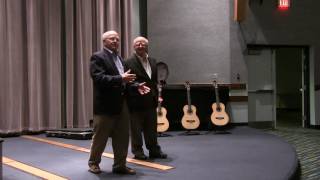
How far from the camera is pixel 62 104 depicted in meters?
7.22

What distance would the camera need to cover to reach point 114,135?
382 centimetres

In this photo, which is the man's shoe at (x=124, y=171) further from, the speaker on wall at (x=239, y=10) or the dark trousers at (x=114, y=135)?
the speaker on wall at (x=239, y=10)

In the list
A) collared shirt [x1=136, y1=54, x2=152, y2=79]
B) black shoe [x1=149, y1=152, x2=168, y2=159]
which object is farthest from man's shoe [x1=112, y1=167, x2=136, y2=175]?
collared shirt [x1=136, y1=54, x2=152, y2=79]

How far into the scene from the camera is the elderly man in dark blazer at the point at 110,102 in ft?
11.9

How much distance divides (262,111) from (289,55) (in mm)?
5366

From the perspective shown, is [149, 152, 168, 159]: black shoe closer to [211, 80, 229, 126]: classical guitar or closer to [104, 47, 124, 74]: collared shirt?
[104, 47, 124, 74]: collared shirt

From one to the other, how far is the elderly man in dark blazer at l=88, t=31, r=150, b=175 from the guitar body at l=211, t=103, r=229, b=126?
334cm

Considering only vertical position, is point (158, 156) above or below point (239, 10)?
below

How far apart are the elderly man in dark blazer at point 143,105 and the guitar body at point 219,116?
99.6 inches

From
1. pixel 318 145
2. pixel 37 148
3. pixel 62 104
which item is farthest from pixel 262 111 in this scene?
pixel 37 148

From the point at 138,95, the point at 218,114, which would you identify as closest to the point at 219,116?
the point at 218,114

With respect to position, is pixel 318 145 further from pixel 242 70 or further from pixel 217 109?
pixel 242 70

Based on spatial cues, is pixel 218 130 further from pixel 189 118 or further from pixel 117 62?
pixel 117 62

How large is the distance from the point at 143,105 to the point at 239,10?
3958 millimetres
